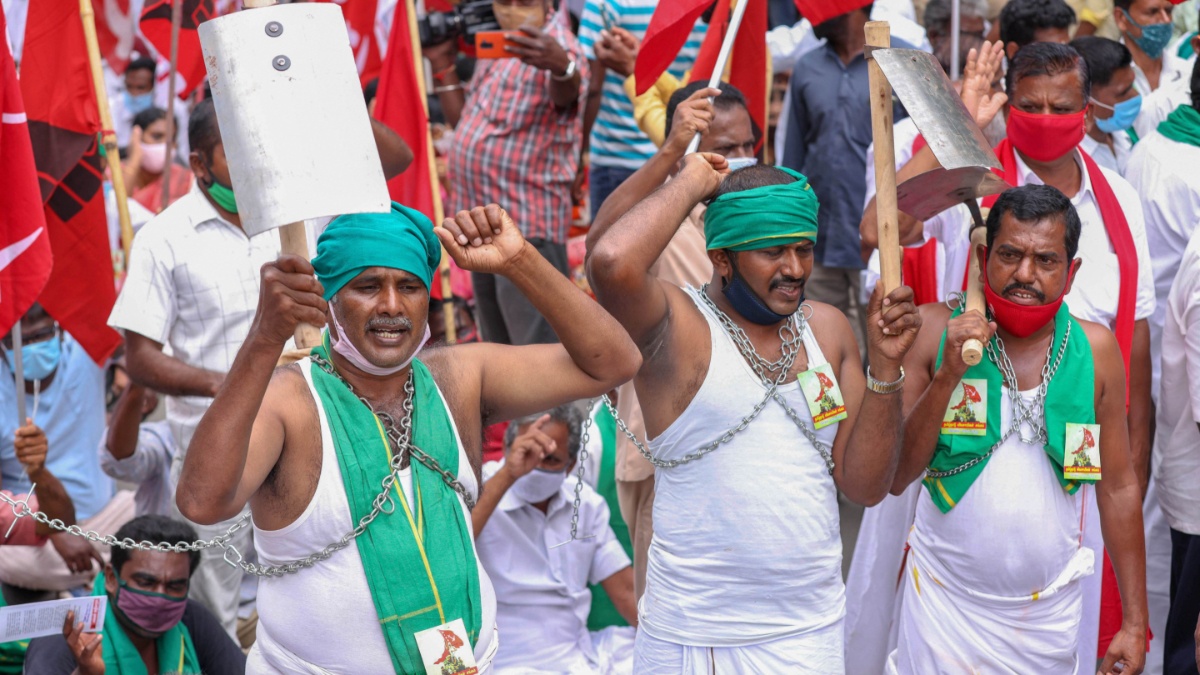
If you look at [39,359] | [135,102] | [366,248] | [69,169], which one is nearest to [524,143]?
[69,169]

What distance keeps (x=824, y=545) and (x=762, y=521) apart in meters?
0.20

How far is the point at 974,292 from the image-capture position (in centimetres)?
392

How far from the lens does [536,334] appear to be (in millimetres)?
6918

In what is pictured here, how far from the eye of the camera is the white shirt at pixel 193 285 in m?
5.08

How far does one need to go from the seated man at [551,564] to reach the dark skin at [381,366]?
81.8 inches

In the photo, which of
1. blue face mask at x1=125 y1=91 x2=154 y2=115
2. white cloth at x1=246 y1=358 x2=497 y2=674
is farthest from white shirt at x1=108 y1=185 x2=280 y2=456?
blue face mask at x1=125 y1=91 x2=154 y2=115

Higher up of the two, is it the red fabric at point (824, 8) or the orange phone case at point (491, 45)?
the red fabric at point (824, 8)

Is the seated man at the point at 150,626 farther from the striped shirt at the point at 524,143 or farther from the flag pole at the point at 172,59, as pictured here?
the striped shirt at the point at 524,143

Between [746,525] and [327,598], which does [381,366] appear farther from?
→ [746,525]

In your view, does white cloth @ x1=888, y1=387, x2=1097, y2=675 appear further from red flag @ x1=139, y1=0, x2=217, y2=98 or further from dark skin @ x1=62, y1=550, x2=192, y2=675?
red flag @ x1=139, y1=0, x2=217, y2=98

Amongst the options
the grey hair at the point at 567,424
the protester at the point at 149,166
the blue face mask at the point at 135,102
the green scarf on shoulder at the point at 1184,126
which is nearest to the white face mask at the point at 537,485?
the grey hair at the point at 567,424

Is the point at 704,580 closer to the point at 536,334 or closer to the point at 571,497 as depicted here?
the point at 571,497

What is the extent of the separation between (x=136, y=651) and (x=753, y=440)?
8.31 feet

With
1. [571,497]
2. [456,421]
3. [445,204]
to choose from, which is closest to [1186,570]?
[571,497]
